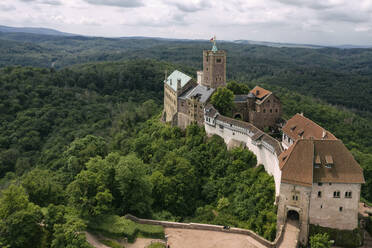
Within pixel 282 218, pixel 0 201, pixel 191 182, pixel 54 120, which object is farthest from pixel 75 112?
pixel 282 218

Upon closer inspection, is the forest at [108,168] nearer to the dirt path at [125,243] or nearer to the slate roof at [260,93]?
the dirt path at [125,243]

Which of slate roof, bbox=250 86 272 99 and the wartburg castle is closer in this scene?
the wartburg castle

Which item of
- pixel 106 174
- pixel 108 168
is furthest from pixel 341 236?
pixel 108 168

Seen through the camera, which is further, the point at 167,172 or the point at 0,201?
the point at 167,172

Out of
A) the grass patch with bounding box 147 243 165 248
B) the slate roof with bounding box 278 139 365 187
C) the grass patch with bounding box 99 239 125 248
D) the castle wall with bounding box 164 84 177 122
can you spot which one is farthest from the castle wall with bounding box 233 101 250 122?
the grass patch with bounding box 99 239 125 248

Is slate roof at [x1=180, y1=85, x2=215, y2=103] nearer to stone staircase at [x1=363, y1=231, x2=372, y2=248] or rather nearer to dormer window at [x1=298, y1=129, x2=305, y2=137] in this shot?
dormer window at [x1=298, y1=129, x2=305, y2=137]

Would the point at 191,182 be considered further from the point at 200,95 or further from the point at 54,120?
the point at 54,120

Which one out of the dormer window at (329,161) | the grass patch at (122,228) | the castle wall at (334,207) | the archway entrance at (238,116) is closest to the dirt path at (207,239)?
the grass patch at (122,228)
